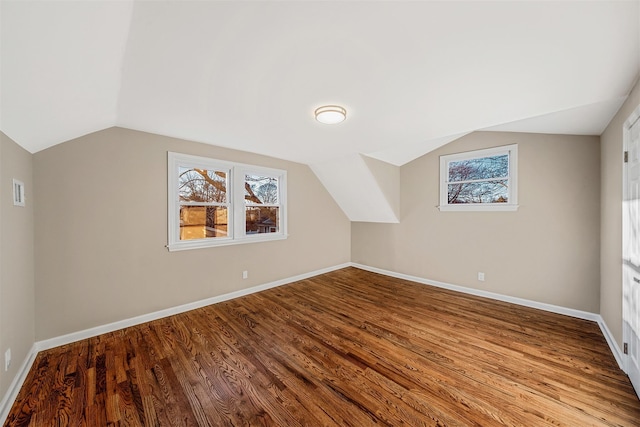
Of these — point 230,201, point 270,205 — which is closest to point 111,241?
point 230,201

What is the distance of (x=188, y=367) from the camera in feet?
6.81

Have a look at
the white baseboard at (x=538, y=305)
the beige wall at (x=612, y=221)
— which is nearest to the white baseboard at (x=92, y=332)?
the white baseboard at (x=538, y=305)

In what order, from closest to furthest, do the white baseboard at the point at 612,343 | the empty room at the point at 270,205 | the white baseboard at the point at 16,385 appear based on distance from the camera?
1. the empty room at the point at 270,205
2. the white baseboard at the point at 16,385
3. the white baseboard at the point at 612,343

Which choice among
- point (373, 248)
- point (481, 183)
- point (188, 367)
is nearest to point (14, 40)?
point (188, 367)

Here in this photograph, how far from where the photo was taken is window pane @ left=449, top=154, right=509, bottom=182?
3.58 m

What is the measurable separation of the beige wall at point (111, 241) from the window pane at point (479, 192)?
3567mm

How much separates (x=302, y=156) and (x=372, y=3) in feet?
9.35

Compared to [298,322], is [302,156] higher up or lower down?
higher up

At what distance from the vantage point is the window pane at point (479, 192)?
359 cm

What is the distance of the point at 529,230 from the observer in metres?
3.33

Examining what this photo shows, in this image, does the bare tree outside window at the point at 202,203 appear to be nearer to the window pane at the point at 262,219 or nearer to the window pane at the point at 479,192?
the window pane at the point at 262,219

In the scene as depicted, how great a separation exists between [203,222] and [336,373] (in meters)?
2.64

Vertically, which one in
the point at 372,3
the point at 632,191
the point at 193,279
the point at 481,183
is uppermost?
the point at 372,3

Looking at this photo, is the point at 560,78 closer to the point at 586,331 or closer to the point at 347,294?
the point at 586,331
